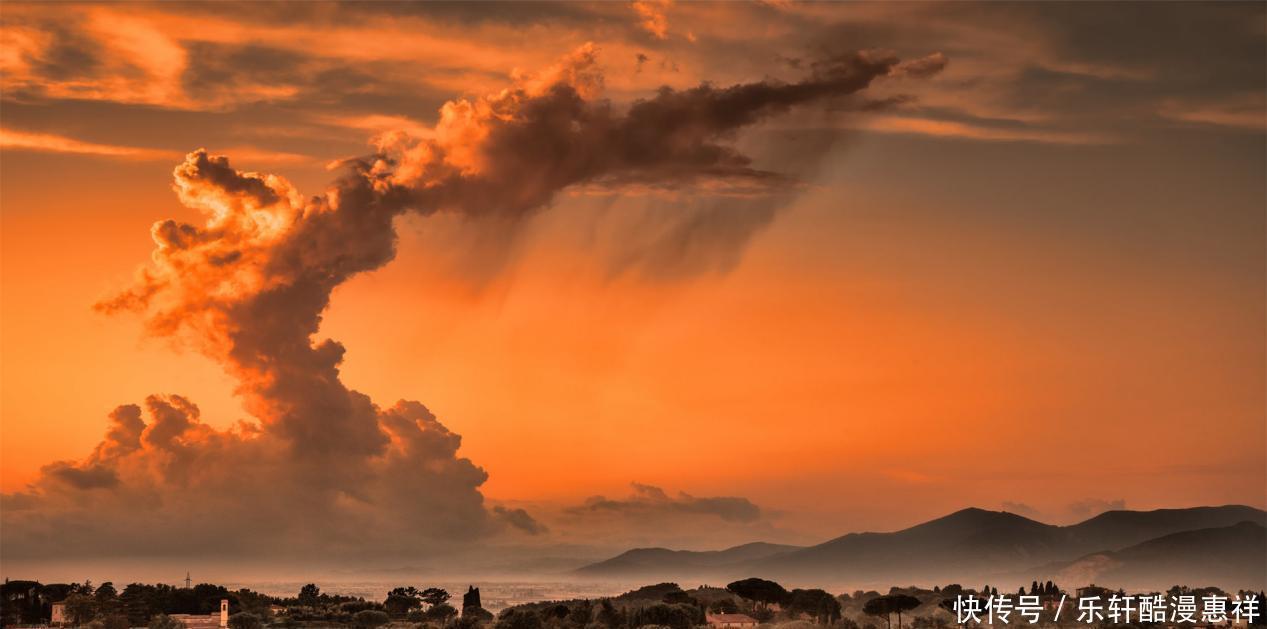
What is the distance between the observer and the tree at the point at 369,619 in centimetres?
18325

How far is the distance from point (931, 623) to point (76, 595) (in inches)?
4197

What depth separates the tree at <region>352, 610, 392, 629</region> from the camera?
7215 inches

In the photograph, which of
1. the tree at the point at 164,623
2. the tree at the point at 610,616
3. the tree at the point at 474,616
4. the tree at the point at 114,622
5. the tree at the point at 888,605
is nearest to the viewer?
the tree at the point at 164,623

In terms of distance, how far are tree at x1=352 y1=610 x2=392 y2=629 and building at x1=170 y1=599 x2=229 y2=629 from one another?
1579 cm

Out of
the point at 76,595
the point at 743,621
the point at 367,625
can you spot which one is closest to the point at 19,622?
the point at 76,595

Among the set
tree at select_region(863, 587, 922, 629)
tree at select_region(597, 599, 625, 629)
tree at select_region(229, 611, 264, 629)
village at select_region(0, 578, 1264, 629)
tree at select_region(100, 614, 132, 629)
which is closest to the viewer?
village at select_region(0, 578, 1264, 629)

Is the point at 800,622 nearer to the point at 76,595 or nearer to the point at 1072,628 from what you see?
the point at 1072,628

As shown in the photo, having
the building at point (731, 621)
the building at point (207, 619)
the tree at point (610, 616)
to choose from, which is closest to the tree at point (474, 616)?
the tree at point (610, 616)

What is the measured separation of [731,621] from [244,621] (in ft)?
193

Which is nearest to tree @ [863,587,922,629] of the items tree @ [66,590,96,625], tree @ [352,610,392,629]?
tree @ [352,610,392,629]

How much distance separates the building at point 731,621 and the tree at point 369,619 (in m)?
40.0

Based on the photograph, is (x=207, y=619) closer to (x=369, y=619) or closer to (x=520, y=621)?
(x=369, y=619)

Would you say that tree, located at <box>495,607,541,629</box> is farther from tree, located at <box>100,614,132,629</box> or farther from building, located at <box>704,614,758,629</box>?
tree, located at <box>100,614,132,629</box>

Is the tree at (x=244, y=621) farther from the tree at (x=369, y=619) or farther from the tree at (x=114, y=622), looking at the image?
the tree at (x=114, y=622)
